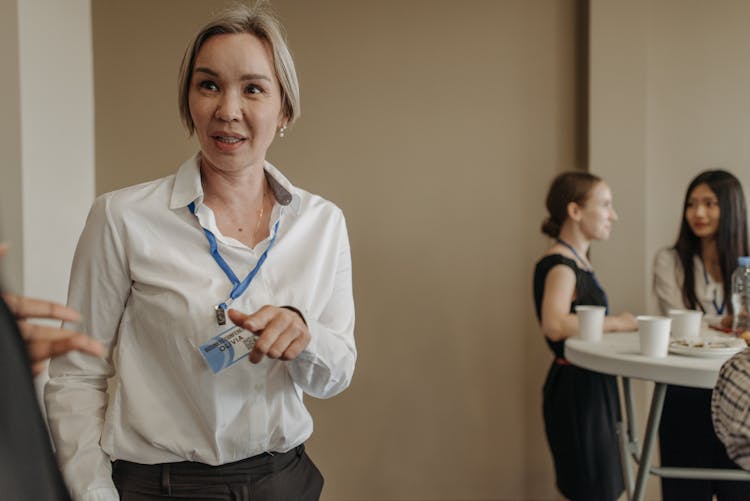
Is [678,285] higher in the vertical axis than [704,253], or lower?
lower

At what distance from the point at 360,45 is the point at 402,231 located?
90 centimetres

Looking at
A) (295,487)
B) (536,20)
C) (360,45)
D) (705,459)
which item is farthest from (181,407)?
(536,20)

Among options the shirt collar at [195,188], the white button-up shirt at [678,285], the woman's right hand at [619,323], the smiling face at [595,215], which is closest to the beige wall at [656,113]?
the white button-up shirt at [678,285]

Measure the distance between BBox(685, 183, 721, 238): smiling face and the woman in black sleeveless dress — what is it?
0.53 metres

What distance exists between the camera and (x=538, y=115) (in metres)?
3.18

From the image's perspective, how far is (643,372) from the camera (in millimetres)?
1848

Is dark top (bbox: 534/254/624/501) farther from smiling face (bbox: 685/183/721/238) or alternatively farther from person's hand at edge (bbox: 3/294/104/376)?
person's hand at edge (bbox: 3/294/104/376)

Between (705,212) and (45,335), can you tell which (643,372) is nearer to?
(705,212)

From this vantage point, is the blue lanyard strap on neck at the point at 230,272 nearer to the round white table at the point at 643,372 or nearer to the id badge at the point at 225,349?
the id badge at the point at 225,349

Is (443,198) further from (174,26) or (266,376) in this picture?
(266,376)

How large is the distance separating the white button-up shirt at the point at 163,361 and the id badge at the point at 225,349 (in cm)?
5

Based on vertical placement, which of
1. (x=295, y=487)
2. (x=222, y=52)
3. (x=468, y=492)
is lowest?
(x=468, y=492)

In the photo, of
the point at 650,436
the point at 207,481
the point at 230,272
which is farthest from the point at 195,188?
the point at 650,436

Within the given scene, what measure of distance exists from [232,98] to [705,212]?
2294 mm
